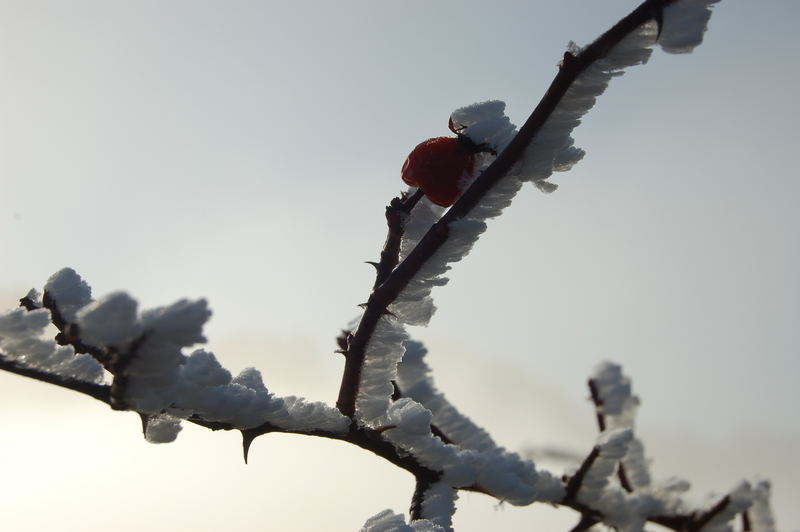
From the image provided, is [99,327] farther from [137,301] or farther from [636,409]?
[636,409]

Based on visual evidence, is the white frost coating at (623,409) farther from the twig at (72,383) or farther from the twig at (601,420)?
the twig at (72,383)

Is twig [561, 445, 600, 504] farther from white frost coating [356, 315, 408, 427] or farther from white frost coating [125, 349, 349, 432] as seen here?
white frost coating [125, 349, 349, 432]

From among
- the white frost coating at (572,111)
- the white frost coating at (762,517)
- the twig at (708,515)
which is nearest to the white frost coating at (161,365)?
the white frost coating at (572,111)

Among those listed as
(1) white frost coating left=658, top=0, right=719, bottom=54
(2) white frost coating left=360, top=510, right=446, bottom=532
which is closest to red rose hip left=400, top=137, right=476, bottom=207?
(1) white frost coating left=658, top=0, right=719, bottom=54

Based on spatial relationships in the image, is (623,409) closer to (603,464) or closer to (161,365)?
(603,464)

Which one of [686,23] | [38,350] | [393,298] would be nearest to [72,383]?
[38,350]
